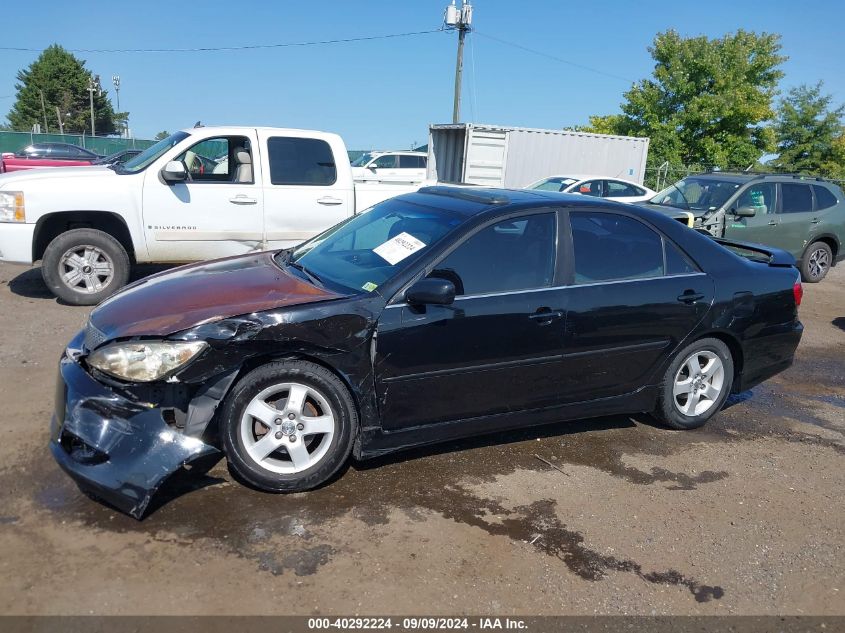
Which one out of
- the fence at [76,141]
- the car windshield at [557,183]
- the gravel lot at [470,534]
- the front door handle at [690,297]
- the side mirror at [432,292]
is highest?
the fence at [76,141]

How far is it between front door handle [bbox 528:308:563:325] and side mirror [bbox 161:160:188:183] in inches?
194

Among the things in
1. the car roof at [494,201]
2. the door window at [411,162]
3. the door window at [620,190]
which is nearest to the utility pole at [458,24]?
the door window at [411,162]

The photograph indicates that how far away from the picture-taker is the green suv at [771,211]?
1067 cm

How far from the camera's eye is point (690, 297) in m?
4.63

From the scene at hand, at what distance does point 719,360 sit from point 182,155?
592cm

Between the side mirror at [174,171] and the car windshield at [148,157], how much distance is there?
1.10 ft

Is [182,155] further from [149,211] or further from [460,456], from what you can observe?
[460,456]

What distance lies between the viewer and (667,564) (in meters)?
3.32

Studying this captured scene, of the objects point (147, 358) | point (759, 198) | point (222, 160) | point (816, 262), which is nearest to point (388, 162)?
point (759, 198)

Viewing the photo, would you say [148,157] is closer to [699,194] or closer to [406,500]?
[406,500]

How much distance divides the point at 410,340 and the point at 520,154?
50.7 ft

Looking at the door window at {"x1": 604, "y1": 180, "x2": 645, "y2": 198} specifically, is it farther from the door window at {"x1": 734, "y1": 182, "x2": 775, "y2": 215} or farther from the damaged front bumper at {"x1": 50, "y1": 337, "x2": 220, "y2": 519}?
the damaged front bumper at {"x1": 50, "y1": 337, "x2": 220, "y2": 519}

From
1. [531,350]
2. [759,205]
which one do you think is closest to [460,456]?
[531,350]

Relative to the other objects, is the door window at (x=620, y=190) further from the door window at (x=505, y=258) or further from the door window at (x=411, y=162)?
the door window at (x=505, y=258)
